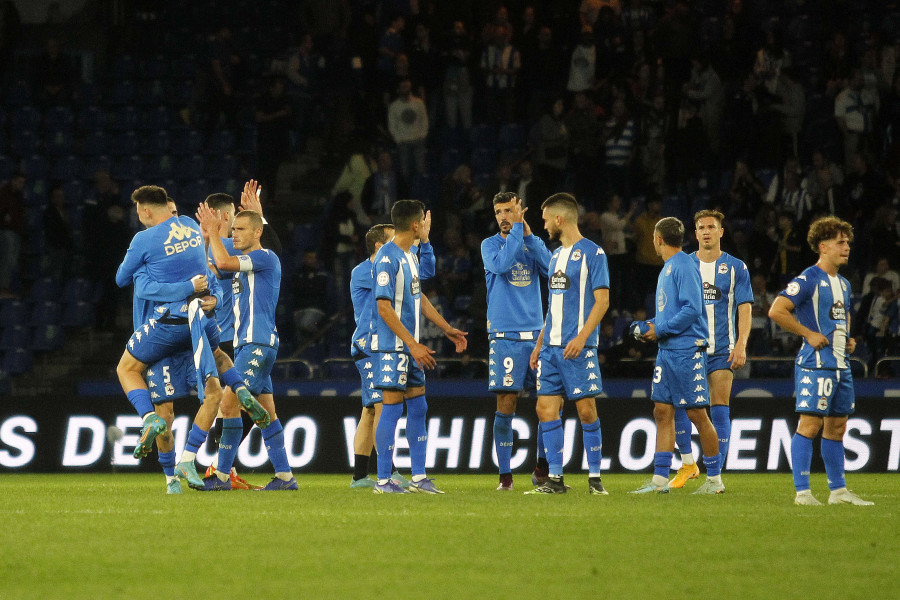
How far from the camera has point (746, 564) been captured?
20.3 ft

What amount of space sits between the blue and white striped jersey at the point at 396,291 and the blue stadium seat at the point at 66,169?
12646 millimetres

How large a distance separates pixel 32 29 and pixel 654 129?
40.7 feet

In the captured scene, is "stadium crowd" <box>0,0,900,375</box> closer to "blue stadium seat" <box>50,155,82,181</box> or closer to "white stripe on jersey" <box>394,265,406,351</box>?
"blue stadium seat" <box>50,155,82,181</box>

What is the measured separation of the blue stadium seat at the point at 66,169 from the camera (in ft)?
70.8

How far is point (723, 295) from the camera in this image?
11.7 meters

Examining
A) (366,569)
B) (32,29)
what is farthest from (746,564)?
(32,29)

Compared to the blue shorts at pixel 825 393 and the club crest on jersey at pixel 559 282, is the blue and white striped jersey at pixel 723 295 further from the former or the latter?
the blue shorts at pixel 825 393

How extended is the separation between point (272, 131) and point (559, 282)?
11.4 meters

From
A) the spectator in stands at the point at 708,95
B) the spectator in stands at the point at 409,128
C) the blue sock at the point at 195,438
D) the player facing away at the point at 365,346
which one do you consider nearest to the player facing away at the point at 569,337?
the player facing away at the point at 365,346

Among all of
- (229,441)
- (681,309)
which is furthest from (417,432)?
(681,309)

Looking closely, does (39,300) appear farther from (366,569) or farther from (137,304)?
(366,569)

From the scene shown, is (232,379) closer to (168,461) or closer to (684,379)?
(168,461)

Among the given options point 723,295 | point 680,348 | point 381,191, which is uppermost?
point 381,191

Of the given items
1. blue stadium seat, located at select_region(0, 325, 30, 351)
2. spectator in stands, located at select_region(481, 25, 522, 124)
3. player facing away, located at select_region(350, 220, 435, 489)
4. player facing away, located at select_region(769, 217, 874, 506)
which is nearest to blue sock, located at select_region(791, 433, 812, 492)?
player facing away, located at select_region(769, 217, 874, 506)
